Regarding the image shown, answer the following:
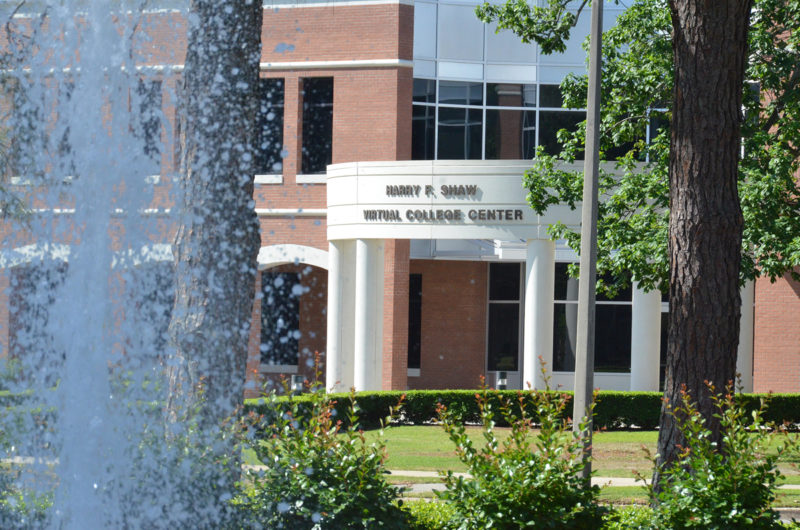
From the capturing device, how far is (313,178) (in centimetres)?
2555

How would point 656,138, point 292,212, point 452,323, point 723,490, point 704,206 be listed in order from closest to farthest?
point 723,490, point 704,206, point 656,138, point 292,212, point 452,323

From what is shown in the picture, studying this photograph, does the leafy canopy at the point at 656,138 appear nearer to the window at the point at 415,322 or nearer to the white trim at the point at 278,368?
the window at the point at 415,322

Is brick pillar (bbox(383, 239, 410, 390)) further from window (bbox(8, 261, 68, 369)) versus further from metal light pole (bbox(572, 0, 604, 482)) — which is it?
metal light pole (bbox(572, 0, 604, 482))

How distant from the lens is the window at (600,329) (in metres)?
28.4

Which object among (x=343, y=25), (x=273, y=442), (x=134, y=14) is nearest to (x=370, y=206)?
(x=343, y=25)

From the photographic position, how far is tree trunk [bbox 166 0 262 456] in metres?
9.15

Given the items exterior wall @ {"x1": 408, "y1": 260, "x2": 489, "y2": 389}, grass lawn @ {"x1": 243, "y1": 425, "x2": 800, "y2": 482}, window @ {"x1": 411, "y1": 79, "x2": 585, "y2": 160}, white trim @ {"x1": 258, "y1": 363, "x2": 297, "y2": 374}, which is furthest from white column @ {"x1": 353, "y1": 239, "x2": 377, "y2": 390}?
exterior wall @ {"x1": 408, "y1": 260, "x2": 489, "y2": 389}

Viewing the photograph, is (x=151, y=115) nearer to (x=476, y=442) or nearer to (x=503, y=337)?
(x=476, y=442)

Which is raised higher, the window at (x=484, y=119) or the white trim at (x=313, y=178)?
the window at (x=484, y=119)

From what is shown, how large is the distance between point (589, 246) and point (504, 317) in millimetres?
15650

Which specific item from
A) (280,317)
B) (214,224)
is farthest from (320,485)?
(280,317)

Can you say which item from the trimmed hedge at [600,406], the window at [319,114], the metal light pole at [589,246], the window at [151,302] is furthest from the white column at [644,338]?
the window at [151,302]

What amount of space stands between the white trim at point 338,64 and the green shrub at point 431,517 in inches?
731

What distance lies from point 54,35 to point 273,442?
32.4 ft
